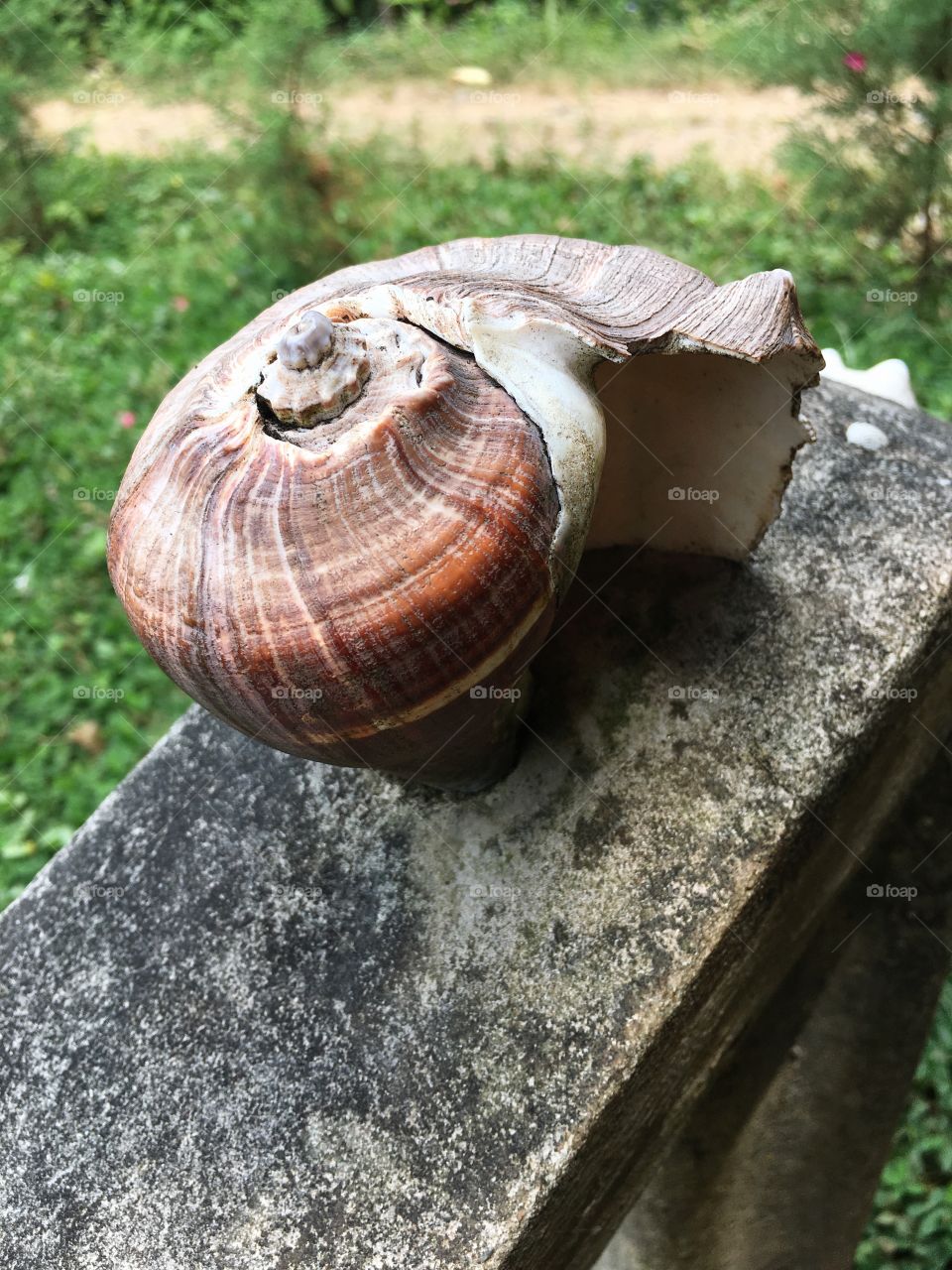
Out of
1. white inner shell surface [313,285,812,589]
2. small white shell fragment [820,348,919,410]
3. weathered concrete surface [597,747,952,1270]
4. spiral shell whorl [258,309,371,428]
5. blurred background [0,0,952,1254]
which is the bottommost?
weathered concrete surface [597,747,952,1270]

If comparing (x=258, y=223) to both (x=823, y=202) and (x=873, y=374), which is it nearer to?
(x=823, y=202)

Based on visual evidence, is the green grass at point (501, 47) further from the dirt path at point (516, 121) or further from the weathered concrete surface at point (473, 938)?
the weathered concrete surface at point (473, 938)

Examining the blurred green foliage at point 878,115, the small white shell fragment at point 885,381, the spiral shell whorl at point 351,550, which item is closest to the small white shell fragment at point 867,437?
the small white shell fragment at point 885,381

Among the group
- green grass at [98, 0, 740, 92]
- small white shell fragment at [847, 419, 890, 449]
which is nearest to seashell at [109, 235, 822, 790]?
small white shell fragment at [847, 419, 890, 449]

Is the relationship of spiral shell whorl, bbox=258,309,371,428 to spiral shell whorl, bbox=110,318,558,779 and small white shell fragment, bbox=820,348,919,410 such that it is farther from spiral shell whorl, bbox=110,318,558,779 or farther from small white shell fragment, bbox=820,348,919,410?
small white shell fragment, bbox=820,348,919,410

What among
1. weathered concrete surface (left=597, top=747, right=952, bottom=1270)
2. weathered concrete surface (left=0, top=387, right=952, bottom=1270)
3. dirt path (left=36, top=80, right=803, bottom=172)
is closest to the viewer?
weathered concrete surface (left=0, top=387, right=952, bottom=1270)

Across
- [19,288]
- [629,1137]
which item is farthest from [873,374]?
[19,288]

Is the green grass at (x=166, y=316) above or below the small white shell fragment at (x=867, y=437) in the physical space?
below

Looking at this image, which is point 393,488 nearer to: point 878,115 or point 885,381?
point 885,381
